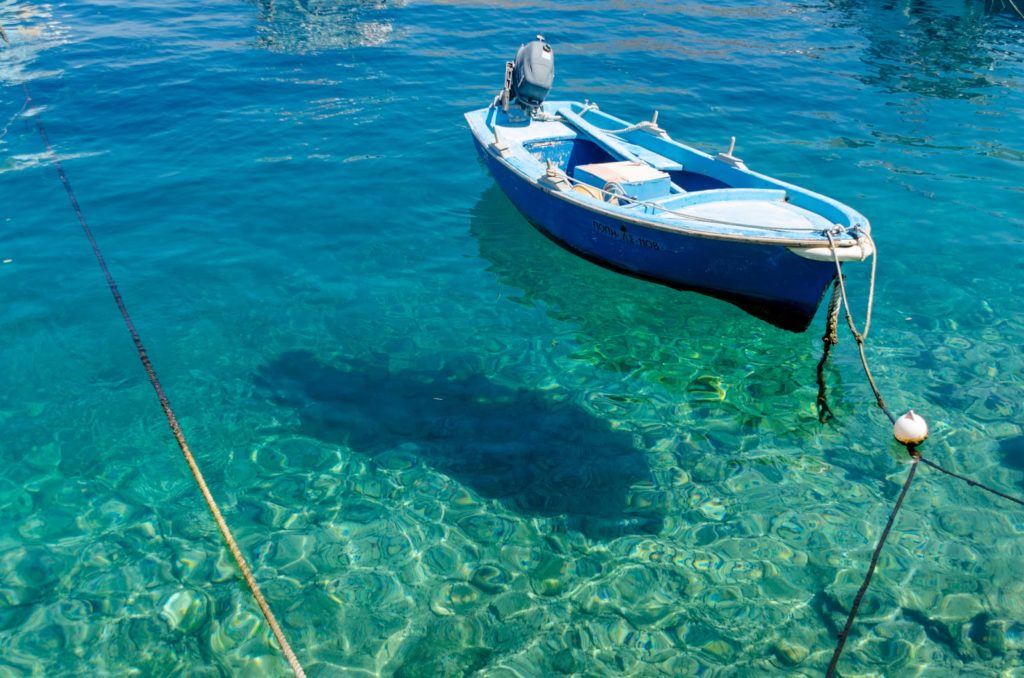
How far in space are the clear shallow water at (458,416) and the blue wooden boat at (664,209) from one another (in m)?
0.75

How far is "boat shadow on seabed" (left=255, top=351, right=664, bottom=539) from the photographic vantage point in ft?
26.4

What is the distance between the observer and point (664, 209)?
10.3m

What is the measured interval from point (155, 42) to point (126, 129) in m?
7.39

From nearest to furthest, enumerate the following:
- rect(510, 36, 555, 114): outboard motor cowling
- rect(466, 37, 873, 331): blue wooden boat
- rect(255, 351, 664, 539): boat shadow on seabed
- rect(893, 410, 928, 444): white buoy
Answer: rect(893, 410, 928, 444): white buoy < rect(255, 351, 664, 539): boat shadow on seabed < rect(466, 37, 873, 331): blue wooden boat < rect(510, 36, 555, 114): outboard motor cowling

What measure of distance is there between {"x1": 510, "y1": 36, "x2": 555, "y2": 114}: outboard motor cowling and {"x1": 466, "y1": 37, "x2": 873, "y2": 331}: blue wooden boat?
2 centimetres

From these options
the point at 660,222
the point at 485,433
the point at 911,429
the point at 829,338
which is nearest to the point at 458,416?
the point at 485,433

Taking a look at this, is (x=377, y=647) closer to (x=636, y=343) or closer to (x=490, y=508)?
(x=490, y=508)

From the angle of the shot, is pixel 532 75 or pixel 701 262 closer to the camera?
pixel 701 262

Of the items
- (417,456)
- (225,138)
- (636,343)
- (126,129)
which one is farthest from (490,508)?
(126,129)

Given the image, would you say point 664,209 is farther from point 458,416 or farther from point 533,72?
point 533,72

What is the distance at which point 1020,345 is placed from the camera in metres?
10.3

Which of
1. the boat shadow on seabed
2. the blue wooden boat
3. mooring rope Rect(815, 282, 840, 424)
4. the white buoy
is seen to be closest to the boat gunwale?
the blue wooden boat

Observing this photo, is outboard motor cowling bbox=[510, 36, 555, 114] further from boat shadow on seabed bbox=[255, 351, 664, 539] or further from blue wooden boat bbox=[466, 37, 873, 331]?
boat shadow on seabed bbox=[255, 351, 664, 539]

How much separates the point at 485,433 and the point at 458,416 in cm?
48
